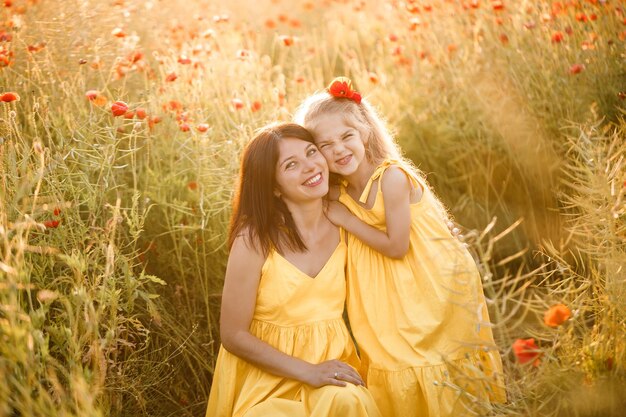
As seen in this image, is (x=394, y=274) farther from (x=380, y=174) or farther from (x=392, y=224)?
(x=380, y=174)

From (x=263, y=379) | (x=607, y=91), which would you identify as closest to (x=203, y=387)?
(x=263, y=379)

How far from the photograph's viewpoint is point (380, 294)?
107 inches

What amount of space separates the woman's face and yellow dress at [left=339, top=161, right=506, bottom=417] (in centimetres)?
25

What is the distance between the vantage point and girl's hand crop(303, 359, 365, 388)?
7.77 ft

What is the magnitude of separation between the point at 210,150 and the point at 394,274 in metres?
1.16

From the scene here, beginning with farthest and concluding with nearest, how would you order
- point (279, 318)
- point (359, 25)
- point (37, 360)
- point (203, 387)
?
1. point (359, 25)
2. point (203, 387)
3. point (279, 318)
4. point (37, 360)

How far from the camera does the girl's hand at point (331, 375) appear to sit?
7.77 ft

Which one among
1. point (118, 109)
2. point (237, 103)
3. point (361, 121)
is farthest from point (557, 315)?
point (237, 103)

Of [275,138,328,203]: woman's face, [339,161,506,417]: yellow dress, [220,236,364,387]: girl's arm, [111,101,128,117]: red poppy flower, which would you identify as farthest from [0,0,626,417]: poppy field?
[275,138,328,203]: woman's face

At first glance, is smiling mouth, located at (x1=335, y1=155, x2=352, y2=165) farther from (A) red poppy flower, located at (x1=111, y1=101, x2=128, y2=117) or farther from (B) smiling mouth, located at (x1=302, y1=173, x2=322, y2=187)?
(A) red poppy flower, located at (x1=111, y1=101, x2=128, y2=117)

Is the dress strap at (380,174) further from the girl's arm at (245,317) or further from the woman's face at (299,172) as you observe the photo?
the girl's arm at (245,317)

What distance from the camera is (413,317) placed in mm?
2600

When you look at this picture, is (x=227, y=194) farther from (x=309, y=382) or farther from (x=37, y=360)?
(x=37, y=360)

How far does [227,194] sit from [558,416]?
196 cm
